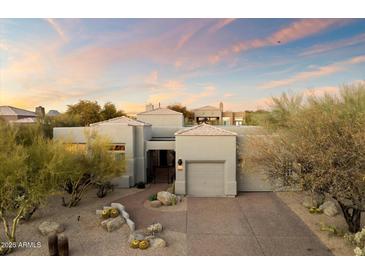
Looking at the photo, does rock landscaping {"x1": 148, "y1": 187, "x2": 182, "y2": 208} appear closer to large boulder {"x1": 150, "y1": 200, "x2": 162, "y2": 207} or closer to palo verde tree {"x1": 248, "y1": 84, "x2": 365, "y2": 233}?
large boulder {"x1": 150, "y1": 200, "x2": 162, "y2": 207}

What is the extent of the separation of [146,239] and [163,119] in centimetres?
1909

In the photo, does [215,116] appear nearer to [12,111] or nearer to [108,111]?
[108,111]

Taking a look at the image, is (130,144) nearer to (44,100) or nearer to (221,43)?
(221,43)

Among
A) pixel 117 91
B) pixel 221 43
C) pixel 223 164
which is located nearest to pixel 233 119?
pixel 117 91

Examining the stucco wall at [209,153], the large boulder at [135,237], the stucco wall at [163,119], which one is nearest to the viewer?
the large boulder at [135,237]

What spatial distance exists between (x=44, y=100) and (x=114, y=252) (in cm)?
2288

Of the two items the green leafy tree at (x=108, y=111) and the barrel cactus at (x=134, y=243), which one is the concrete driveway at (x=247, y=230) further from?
the green leafy tree at (x=108, y=111)

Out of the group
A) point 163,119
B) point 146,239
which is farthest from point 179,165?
point 163,119

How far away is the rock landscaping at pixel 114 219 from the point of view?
31.2 ft

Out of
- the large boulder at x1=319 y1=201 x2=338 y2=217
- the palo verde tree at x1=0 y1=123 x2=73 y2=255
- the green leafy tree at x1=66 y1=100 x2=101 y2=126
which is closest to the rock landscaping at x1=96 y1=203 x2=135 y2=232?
the palo verde tree at x1=0 y1=123 x2=73 y2=255

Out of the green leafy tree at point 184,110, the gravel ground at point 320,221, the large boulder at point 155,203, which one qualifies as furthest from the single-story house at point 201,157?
the green leafy tree at point 184,110

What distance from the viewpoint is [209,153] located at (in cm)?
1441

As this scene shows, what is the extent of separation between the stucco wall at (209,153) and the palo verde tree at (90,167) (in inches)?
155

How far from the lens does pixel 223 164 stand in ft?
47.6
